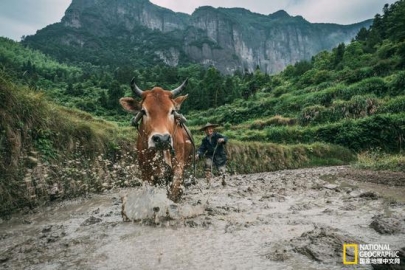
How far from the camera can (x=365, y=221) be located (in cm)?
466

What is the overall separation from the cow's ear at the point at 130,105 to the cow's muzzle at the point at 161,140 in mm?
1790

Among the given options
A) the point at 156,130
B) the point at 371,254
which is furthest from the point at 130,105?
the point at 371,254

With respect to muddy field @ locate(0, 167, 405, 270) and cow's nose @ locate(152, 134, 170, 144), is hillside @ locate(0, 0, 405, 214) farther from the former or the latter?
cow's nose @ locate(152, 134, 170, 144)

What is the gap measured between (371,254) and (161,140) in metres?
3.06

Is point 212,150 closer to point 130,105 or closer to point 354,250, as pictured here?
point 130,105

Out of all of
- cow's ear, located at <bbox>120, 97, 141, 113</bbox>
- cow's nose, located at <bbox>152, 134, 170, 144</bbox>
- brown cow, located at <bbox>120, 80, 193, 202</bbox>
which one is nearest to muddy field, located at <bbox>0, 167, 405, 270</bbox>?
brown cow, located at <bbox>120, 80, 193, 202</bbox>

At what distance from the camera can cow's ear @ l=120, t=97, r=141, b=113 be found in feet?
22.0

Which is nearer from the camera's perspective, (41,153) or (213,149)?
(41,153)

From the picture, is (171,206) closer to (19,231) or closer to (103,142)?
(19,231)

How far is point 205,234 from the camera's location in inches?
174

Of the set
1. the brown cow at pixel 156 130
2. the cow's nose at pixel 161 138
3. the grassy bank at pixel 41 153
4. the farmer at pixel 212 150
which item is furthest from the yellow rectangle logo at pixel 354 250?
the farmer at pixel 212 150

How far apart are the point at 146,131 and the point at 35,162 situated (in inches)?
114

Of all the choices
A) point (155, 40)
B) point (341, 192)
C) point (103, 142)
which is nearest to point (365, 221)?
point (341, 192)

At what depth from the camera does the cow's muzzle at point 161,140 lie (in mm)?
5094
